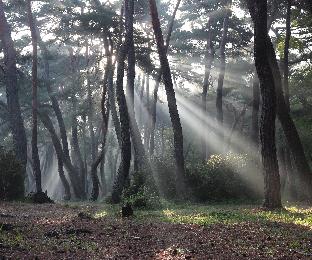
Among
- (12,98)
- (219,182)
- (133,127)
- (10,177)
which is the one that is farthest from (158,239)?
(12,98)

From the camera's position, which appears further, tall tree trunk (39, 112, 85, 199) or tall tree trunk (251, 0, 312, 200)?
tall tree trunk (39, 112, 85, 199)

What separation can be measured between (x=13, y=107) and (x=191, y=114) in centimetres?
2727

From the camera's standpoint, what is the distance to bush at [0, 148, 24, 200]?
64.3 feet

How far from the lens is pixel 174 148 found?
810 inches

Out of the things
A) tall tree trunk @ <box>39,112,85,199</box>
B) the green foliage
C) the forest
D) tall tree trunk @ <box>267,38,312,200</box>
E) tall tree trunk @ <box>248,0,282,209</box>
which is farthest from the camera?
tall tree trunk @ <box>39,112,85,199</box>

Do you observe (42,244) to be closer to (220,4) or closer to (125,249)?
(125,249)

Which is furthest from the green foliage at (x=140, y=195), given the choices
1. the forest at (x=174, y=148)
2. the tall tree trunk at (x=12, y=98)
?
the tall tree trunk at (x=12, y=98)

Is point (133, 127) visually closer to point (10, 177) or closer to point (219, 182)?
point (219, 182)

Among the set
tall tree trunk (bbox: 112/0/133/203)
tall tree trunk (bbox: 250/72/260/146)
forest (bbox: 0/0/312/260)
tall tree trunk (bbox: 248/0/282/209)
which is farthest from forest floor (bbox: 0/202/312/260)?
tall tree trunk (bbox: 250/72/260/146)

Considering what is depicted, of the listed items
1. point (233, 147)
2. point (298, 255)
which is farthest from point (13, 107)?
point (233, 147)

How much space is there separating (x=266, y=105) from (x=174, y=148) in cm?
758

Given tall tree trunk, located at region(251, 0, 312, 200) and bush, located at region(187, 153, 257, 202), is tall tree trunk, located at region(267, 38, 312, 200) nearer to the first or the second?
tall tree trunk, located at region(251, 0, 312, 200)

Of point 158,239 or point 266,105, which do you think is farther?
point 266,105

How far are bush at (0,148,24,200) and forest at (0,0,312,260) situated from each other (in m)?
0.05
